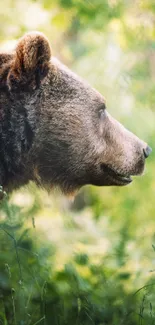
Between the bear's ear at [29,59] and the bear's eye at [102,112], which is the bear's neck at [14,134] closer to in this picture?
the bear's ear at [29,59]

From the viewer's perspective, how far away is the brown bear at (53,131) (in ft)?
15.6

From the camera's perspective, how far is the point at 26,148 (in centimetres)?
489

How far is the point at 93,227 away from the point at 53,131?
3.48 m

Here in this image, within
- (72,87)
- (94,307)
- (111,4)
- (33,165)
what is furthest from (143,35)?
(94,307)

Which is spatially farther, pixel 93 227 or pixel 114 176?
pixel 93 227

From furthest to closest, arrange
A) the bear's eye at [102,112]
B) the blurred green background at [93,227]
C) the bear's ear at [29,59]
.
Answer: the bear's eye at [102,112] < the bear's ear at [29,59] < the blurred green background at [93,227]

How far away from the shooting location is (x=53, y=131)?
5039 millimetres

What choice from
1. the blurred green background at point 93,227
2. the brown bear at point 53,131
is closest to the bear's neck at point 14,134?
the brown bear at point 53,131

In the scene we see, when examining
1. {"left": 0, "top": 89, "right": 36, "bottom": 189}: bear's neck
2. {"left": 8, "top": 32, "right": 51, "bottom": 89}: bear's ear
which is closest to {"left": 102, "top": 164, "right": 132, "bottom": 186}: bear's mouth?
{"left": 0, "top": 89, "right": 36, "bottom": 189}: bear's neck

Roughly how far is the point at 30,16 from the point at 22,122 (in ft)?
14.8

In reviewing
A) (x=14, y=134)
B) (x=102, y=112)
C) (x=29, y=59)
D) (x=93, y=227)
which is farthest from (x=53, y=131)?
(x=93, y=227)

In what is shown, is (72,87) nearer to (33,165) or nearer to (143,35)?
(33,165)

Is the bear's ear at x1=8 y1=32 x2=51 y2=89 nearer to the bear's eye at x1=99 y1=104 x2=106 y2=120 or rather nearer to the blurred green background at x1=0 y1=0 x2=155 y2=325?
the blurred green background at x1=0 y1=0 x2=155 y2=325

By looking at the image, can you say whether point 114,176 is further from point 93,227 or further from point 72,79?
point 93,227
